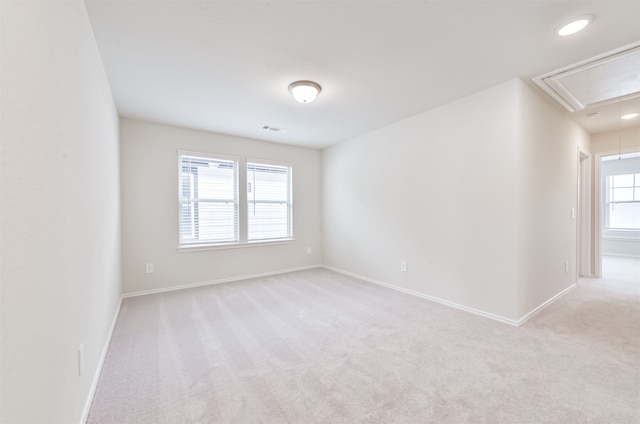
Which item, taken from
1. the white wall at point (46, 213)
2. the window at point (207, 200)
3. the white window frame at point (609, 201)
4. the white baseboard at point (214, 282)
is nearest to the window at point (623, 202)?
the white window frame at point (609, 201)

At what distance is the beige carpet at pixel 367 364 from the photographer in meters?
1.59

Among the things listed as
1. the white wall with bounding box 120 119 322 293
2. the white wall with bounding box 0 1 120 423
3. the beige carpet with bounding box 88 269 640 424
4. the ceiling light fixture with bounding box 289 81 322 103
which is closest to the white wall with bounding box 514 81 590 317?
the beige carpet with bounding box 88 269 640 424

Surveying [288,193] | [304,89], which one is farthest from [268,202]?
[304,89]

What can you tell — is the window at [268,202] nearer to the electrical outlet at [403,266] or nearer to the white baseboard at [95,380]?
the electrical outlet at [403,266]

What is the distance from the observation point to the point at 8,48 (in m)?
0.80

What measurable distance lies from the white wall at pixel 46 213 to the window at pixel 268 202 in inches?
115

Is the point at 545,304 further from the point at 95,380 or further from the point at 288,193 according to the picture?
the point at 95,380

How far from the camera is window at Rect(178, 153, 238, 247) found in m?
4.20

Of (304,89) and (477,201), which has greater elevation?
(304,89)

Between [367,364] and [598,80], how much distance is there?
11.8ft

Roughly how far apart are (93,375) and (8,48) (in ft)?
6.58

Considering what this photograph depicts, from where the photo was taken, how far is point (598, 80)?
267cm

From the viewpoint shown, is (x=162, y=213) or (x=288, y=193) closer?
(x=162, y=213)

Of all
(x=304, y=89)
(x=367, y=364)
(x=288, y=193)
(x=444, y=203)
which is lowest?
(x=367, y=364)
